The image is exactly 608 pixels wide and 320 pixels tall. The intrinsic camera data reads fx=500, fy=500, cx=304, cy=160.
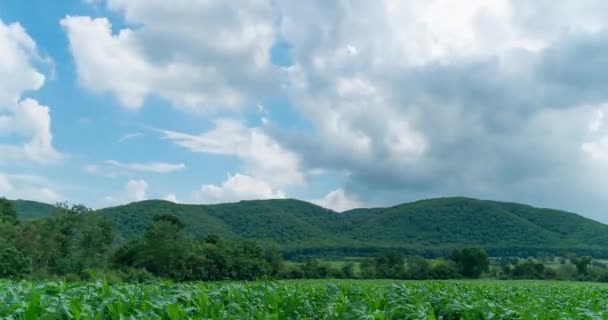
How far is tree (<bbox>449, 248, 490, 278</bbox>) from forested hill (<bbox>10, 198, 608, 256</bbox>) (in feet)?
148

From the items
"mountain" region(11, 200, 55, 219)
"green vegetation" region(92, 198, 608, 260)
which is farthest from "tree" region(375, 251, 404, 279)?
"mountain" region(11, 200, 55, 219)

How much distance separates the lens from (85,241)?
6212 cm

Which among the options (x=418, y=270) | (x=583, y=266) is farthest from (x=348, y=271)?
(x=583, y=266)

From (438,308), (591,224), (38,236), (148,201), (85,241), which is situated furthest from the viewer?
(591,224)

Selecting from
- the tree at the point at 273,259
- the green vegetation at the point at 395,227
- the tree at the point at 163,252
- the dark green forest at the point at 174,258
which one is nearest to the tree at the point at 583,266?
the dark green forest at the point at 174,258

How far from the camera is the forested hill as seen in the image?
115688 mm

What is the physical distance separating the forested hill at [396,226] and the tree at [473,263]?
44998 mm

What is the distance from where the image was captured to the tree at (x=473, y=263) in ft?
224

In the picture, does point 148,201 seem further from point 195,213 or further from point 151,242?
point 151,242

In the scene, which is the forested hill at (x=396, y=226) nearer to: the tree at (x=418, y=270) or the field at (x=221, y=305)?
the tree at (x=418, y=270)

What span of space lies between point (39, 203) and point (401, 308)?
144m

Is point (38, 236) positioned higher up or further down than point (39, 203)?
further down

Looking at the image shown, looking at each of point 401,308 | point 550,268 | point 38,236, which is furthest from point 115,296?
point 550,268

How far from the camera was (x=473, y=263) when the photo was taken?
68250mm
